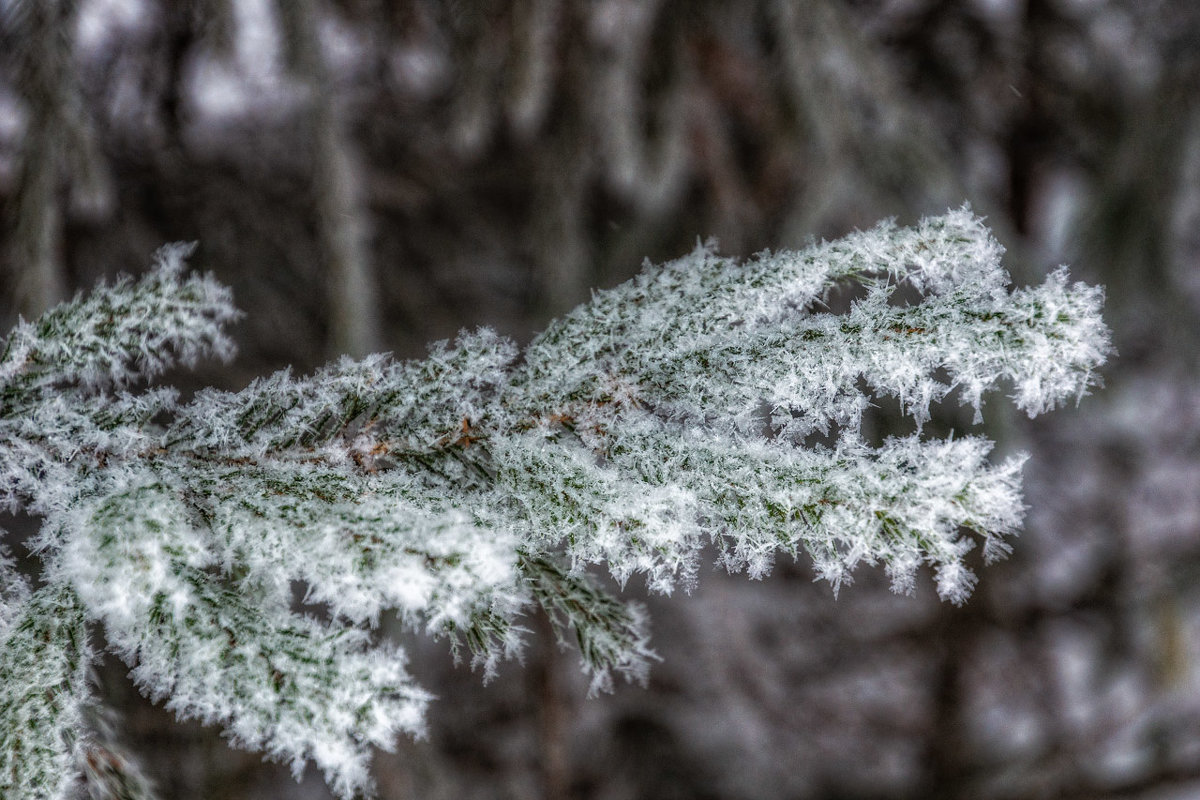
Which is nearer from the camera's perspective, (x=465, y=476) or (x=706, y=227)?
(x=465, y=476)

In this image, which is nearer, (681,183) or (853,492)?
(853,492)

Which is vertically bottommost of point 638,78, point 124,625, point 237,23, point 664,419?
point 124,625

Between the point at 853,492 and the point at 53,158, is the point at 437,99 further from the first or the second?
the point at 853,492

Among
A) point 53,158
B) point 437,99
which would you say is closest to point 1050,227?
point 437,99

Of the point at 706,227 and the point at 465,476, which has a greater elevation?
the point at 706,227

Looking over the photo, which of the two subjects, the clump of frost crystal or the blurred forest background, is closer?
the clump of frost crystal
